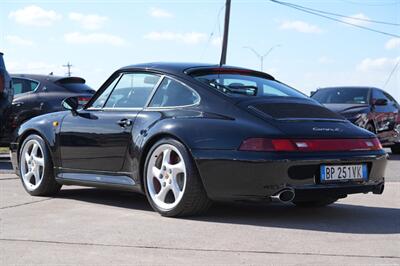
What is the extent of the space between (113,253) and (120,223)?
1.05m

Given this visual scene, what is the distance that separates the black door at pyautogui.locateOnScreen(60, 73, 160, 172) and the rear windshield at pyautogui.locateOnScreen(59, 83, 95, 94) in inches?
198

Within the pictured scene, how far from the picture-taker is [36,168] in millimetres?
6824

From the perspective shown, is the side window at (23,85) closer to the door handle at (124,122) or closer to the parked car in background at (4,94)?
the parked car in background at (4,94)

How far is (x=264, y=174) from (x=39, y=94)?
7.04 metres

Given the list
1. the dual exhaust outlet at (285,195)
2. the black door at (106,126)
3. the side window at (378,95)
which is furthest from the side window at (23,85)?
the dual exhaust outlet at (285,195)

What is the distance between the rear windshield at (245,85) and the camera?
5.71 meters

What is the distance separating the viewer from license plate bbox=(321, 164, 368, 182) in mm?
5156

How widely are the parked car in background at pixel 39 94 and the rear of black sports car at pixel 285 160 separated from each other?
6338 mm

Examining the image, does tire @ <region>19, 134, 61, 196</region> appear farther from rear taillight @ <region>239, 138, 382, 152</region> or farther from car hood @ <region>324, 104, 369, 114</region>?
car hood @ <region>324, 104, 369, 114</region>

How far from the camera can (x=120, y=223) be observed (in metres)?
5.23

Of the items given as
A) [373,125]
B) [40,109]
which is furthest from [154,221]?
[373,125]

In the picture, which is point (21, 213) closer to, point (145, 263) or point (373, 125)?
point (145, 263)

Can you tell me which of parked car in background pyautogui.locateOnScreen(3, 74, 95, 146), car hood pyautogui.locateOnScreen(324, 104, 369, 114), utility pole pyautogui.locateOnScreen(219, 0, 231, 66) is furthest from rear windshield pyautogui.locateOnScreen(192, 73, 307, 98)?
utility pole pyautogui.locateOnScreen(219, 0, 231, 66)

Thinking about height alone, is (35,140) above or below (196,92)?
below
